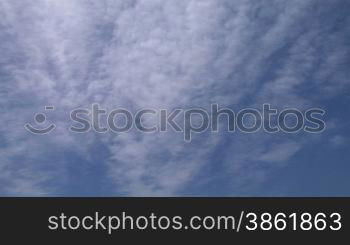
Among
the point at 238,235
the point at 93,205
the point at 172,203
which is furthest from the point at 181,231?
the point at 93,205

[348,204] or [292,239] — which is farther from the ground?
[348,204]

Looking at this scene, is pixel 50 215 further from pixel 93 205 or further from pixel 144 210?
pixel 144 210

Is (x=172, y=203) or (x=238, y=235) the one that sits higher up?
(x=172, y=203)

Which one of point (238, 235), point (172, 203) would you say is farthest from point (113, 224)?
point (238, 235)

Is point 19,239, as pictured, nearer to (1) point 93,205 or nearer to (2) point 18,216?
(2) point 18,216

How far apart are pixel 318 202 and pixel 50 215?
11.1 meters

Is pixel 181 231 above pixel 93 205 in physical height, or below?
below

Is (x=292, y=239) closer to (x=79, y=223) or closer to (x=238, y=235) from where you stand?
(x=238, y=235)

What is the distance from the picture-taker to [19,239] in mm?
16031

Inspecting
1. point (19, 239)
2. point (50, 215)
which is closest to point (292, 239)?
point (50, 215)

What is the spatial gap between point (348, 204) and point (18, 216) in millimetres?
13637

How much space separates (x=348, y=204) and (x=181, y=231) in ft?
23.2

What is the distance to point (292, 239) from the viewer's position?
53.4 feet

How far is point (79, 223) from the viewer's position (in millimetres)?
16359
